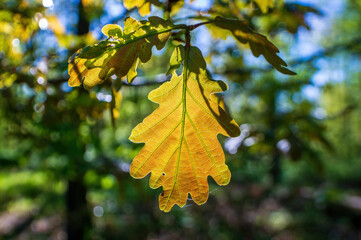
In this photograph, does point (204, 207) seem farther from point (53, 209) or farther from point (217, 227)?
point (53, 209)

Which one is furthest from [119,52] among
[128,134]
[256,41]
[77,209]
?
[128,134]

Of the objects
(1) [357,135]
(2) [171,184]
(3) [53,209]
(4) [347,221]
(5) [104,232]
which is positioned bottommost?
(1) [357,135]

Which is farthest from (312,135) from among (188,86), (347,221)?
(347,221)

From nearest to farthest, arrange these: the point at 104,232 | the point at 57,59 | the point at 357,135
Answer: the point at 57,59 < the point at 104,232 < the point at 357,135

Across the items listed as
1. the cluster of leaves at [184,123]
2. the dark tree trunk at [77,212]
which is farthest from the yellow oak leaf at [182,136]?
the dark tree trunk at [77,212]

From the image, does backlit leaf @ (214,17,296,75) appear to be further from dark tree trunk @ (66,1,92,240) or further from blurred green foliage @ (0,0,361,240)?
dark tree trunk @ (66,1,92,240)

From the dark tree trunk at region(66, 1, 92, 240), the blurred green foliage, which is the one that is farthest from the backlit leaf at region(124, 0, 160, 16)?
the dark tree trunk at region(66, 1, 92, 240)

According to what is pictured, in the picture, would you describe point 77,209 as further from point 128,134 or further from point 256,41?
point 256,41
